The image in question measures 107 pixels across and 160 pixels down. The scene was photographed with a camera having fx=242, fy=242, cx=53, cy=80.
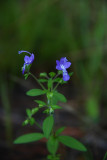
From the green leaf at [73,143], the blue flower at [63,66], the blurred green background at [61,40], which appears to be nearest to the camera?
the blue flower at [63,66]

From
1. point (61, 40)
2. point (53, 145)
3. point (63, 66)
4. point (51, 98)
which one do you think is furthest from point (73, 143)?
point (61, 40)

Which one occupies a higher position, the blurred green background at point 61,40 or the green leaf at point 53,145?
the blurred green background at point 61,40

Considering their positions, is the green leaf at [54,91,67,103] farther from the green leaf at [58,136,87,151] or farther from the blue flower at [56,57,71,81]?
the green leaf at [58,136,87,151]

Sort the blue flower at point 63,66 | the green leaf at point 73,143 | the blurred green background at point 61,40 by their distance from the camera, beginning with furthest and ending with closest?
the blurred green background at point 61,40, the green leaf at point 73,143, the blue flower at point 63,66

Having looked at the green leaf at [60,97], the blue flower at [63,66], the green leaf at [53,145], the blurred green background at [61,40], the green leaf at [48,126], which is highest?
the blurred green background at [61,40]

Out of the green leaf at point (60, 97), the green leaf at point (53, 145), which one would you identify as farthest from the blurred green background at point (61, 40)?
the green leaf at point (60, 97)

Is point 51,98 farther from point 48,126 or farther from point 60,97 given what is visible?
point 48,126

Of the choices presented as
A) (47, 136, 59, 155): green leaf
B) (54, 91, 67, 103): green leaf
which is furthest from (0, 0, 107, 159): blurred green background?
(54, 91, 67, 103): green leaf

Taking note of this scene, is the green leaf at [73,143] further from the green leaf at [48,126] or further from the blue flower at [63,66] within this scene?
the blue flower at [63,66]
